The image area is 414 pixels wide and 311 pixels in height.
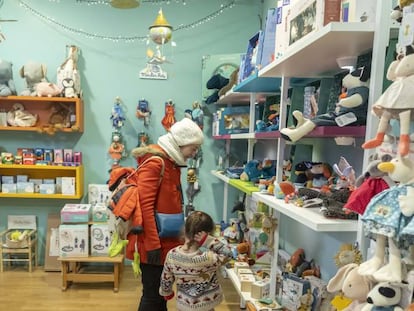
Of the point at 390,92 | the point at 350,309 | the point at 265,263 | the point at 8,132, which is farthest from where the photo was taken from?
the point at 8,132

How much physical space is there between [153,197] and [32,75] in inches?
78.1

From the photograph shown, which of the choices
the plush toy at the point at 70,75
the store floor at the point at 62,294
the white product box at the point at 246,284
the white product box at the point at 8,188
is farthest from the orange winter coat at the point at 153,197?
the white product box at the point at 8,188

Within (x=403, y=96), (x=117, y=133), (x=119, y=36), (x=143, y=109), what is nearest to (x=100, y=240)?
(x=117, y=133)

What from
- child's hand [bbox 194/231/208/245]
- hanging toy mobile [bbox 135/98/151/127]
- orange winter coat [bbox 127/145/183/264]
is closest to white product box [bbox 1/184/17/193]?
hanging toy mobile [bbox 135/98/151/127]

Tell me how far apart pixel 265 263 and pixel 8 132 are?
2544mm

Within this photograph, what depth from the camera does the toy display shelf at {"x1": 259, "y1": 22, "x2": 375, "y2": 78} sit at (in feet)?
3.62

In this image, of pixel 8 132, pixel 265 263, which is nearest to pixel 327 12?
pixel 265 263

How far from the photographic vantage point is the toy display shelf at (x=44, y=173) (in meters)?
3.31

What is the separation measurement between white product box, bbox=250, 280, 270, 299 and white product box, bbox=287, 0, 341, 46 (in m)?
1.38

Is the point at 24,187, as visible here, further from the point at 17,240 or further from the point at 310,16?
the point at 310,16

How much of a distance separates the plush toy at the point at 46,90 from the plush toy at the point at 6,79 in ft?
0.74

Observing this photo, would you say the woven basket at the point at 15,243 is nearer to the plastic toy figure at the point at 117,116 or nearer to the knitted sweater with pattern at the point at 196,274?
the plastic toy figure at the point at 117,116

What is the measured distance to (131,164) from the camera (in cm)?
361

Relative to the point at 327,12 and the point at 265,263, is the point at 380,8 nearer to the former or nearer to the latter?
the point at 327,12
